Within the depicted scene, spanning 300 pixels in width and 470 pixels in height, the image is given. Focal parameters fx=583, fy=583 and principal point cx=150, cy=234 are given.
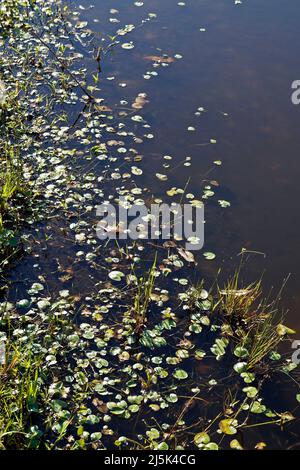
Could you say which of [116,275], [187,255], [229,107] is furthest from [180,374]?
[229,107]

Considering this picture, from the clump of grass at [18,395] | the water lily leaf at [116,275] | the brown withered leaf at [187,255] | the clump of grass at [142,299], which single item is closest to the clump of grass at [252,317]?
the brown withered leaf at [187,255]

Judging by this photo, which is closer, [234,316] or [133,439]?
[133,439]

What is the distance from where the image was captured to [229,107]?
254 inches

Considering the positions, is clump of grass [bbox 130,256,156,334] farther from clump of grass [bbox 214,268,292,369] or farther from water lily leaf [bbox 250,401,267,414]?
water lily leaf [bbox 250,401,267,414]

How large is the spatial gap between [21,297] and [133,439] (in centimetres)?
141

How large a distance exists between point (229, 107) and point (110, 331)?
3.34 meters

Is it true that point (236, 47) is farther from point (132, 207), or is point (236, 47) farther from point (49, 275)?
point (49, 275)

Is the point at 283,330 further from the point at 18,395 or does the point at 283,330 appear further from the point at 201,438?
the point at 18,395

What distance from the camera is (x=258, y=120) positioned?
248 inches

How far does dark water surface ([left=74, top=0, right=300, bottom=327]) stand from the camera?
5.09 meters

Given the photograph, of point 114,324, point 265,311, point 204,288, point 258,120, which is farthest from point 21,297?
point 258,120

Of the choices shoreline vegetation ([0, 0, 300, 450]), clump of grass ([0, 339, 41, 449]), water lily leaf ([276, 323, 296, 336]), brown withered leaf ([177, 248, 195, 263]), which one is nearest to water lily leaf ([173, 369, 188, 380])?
shoreline vegetation ([0, 0, 300, 450])

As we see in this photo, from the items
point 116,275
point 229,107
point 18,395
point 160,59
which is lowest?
point 18,395

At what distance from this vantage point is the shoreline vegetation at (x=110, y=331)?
11.9 ft
